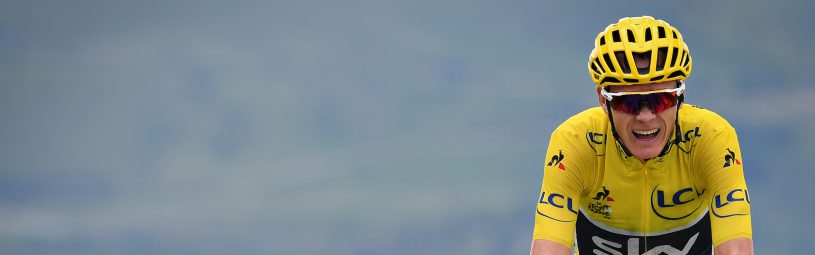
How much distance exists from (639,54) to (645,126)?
390 mm

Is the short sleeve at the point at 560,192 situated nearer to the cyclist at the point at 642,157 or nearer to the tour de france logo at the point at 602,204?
the cyclist at the point at 642,157

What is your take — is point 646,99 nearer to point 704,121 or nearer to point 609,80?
point 609,80

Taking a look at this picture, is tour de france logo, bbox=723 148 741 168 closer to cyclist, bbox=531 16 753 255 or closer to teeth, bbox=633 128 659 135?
cyclist, bbox=531 16 753 255

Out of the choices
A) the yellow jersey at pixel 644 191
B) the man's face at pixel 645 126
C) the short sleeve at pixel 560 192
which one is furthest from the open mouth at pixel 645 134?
the short sleeve at pixel 560 192

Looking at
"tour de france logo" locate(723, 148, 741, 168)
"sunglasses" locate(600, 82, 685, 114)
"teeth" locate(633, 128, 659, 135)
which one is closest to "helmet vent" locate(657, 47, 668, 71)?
"sunglasses" locate(600, 82, 685, 114)

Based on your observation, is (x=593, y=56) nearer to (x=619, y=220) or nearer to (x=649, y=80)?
(x=649, y=80)

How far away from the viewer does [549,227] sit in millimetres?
7164

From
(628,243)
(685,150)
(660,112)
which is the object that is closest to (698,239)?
(628,243)

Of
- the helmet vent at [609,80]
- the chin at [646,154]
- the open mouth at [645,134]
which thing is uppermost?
the helmet vent at [609,80]

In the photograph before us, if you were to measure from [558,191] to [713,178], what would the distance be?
86 cm

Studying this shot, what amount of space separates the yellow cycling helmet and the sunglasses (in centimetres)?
7

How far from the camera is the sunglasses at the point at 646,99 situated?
695 centimetres

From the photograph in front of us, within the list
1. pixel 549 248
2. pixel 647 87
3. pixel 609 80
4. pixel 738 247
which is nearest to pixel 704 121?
pixel 647 87

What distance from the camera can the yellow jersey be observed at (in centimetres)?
716
